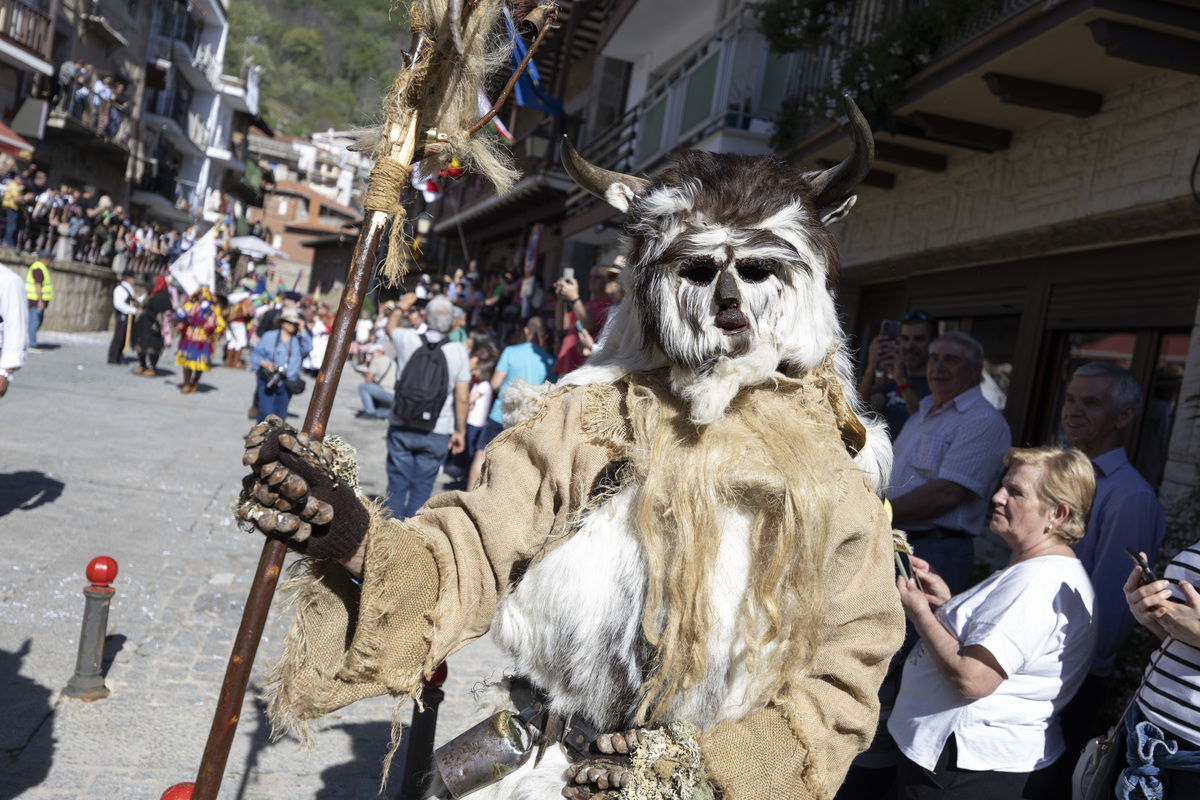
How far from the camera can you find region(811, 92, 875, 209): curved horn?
189 cm

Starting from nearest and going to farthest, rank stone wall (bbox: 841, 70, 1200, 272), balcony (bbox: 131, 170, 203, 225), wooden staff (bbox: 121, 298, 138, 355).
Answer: stone wall (bbox: 841, 70, 1200, 272) < wooden staff (bbox: 121, 298, 138, 355) < balcony (bbox: 131, 170, 203, 225)

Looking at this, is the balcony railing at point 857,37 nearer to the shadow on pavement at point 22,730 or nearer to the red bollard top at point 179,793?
the red bollard top at point 179,793

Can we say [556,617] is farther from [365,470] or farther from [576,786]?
[365,470]

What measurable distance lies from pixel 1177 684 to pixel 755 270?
175cm

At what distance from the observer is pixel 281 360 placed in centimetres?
1015

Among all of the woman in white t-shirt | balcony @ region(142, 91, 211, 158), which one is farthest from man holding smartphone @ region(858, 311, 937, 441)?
balcony @ region(142, 91, 211, 158)

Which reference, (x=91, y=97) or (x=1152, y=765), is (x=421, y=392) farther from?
(x=91, y=97)

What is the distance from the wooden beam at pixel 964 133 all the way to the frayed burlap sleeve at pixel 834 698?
217 inches

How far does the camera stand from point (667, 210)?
1.95 meters

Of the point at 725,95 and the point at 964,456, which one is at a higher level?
the point at 725,95

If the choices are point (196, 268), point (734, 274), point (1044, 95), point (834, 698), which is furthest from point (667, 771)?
point (196, 268)

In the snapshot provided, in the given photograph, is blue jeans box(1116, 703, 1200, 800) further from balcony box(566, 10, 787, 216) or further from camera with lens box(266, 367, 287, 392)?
camera with lens box(266, 367, 287, 392)

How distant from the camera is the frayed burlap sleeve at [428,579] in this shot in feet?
5.79

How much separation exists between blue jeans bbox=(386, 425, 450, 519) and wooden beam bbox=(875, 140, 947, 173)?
4245mm
